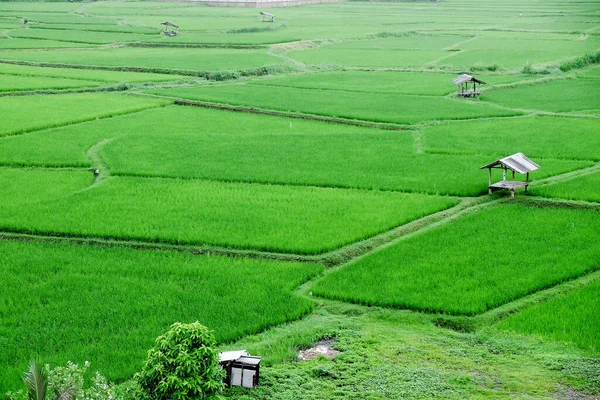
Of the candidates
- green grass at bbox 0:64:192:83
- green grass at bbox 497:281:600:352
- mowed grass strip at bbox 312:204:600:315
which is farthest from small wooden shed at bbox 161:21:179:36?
green grass at bbox 497:281:600:352

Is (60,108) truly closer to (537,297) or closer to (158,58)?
(158,58)

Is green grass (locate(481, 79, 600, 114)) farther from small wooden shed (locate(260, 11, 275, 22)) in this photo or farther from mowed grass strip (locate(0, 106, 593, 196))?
small wooden shed (locate(260, 11, 275, 22))

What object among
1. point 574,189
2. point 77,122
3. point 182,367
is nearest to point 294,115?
point 77,122

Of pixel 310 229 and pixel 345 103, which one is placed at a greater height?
pixel 345 103

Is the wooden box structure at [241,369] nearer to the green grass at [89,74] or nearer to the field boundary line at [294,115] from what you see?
the field boundary line at [294,115]

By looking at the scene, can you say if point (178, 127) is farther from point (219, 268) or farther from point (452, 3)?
point (452, 3)

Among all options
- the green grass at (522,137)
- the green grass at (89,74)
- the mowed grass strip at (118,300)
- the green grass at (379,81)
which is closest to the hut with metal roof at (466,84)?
the green grass at (379,81)
